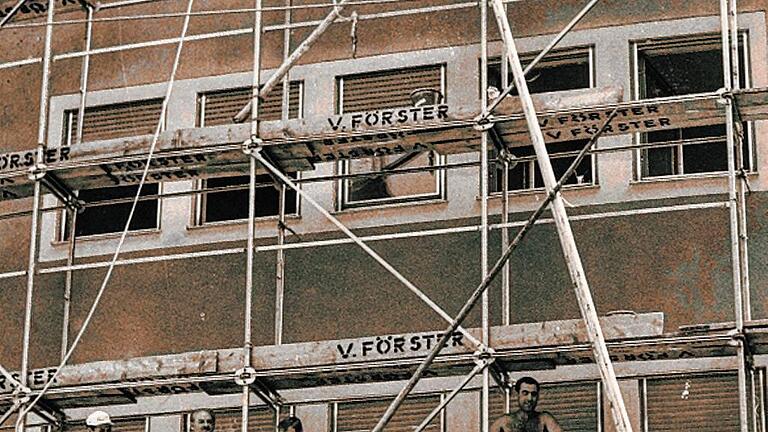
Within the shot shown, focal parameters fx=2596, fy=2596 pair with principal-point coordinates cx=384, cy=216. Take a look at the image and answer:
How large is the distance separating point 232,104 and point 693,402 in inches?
230

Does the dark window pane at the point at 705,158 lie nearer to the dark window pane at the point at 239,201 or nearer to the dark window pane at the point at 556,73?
the dark window pane at the point at 556,73

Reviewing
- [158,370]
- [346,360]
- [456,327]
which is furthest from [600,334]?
[158,370]

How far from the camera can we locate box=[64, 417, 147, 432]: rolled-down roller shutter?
83.5 ft

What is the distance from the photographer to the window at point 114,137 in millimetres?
26359

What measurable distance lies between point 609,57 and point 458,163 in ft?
5.89

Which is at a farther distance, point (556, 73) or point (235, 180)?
point (235, 180)

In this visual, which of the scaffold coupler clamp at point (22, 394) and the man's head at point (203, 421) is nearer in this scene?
the man's head at point (203, 421)

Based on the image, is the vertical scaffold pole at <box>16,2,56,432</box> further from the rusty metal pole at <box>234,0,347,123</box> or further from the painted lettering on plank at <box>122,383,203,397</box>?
the rusty metal pole at <box>234,0,347,123</box>

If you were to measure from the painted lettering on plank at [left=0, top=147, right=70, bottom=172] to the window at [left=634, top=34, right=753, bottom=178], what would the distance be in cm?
551

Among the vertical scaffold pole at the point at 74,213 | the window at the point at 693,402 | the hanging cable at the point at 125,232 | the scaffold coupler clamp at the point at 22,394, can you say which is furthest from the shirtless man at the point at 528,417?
the vertical scaffold pole at the point at 74,213

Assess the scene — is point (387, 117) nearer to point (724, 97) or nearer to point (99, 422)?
point (724, 97)

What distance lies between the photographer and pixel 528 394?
22578 mm

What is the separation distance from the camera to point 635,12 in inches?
985

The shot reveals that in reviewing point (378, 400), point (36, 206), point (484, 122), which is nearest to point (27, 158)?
point (36, 206)
